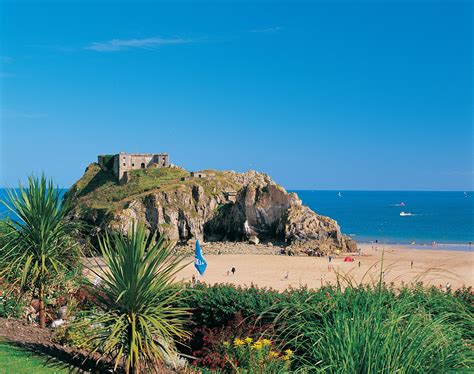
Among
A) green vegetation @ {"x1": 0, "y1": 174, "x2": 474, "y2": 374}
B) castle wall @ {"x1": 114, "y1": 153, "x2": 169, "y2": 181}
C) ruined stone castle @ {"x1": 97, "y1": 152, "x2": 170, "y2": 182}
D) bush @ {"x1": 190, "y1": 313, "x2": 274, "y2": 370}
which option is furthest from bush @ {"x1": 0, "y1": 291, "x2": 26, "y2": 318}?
castle wall @ {"x1": 114, "y1": 153, "x2": 169, "y2": 181}

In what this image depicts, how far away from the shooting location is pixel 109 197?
87.6 m

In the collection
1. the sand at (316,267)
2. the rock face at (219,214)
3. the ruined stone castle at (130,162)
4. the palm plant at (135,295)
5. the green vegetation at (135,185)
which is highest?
the ruined stone castle at (130,162)

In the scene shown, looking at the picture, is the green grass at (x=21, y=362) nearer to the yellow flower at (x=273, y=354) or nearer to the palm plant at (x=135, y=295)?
the palm plant at (x=135, y=295)

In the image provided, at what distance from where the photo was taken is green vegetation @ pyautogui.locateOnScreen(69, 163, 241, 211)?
3125 inches

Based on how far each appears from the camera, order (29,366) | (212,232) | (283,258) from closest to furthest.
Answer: (29,366), (283,258), (212,232)

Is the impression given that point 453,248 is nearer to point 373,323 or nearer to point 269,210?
point 269,210

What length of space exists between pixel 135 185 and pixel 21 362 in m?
81.8

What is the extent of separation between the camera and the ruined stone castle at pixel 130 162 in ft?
322

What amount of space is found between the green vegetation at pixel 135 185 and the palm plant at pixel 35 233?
6356cm

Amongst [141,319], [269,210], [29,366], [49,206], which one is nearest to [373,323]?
[141,319]

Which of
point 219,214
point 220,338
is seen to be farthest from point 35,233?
point 219,214

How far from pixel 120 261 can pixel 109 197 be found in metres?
82.2

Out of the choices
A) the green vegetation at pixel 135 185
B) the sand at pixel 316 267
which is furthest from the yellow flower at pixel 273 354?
the green vegetation at pixel 135 185

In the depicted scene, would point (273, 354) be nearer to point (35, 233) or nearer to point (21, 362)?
point (21, 362)
